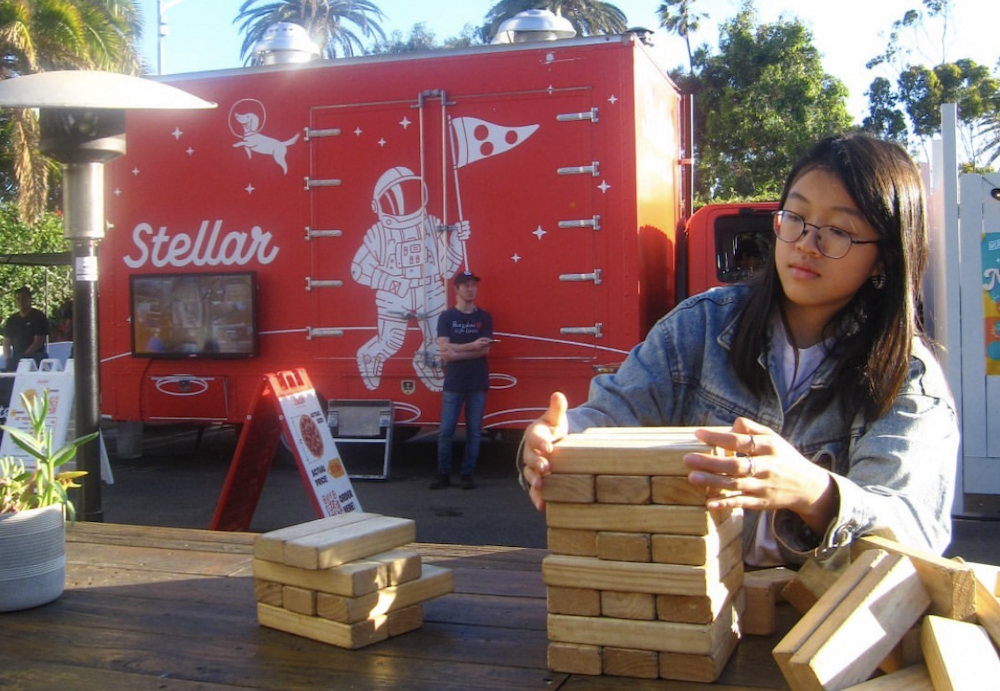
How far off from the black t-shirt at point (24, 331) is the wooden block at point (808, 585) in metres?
10.8

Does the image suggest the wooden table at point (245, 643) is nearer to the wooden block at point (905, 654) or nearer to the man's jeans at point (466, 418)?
the wooden block at point (905, 654)

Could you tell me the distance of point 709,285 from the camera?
297 inches

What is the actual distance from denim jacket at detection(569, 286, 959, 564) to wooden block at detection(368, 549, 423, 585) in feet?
1.39

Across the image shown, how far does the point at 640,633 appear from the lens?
1.55 metres

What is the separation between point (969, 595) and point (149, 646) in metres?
1.42

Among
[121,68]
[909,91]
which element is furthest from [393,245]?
[909,91]

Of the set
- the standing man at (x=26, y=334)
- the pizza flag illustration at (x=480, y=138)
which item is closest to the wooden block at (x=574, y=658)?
the pizza flag illustration at (x=480, y=138)

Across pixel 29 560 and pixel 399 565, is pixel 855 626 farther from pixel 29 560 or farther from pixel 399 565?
pixel 29 560

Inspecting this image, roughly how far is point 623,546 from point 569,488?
0.12 meters

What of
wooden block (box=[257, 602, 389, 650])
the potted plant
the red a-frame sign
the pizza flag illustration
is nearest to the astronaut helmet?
the pizza flag illustration

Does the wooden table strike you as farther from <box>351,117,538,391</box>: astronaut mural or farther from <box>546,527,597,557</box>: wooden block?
<box>351,117,538,391</box>: astronaut mural

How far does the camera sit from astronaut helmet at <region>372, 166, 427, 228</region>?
7590mm

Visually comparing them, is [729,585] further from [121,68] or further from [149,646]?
[121,68]

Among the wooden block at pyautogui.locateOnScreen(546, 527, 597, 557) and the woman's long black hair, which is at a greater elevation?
the woman's long black hair
